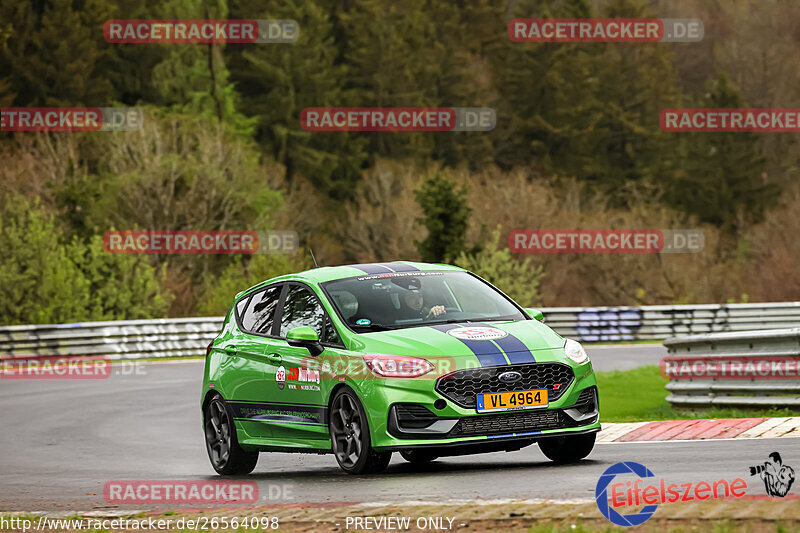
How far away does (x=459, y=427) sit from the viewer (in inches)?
412

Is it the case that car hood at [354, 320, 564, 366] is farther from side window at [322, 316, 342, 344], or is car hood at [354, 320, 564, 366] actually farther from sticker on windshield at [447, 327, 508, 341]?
side window at [322, 316, 342, 344]

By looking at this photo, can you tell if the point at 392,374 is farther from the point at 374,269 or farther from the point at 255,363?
the point at 255,363

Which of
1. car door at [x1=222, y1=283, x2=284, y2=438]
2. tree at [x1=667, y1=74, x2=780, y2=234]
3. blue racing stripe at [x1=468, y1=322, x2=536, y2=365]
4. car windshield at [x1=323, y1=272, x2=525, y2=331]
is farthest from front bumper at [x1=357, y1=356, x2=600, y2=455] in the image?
tree at [x1=667, y1=74, x2=780, y2=234]

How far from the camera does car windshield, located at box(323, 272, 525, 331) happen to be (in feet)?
37.5

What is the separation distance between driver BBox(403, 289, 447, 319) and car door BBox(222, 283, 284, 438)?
1213 mm

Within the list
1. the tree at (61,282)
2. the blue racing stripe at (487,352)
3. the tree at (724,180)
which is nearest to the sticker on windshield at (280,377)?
the blue racing stripe at (487,352)

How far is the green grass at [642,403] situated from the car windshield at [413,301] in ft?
13.1

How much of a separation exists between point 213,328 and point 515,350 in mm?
23104

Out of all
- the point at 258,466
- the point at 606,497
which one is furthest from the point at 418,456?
the point at 606,497

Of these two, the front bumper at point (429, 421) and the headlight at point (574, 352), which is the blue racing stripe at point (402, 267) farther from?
the front bumper at point (429, 421)

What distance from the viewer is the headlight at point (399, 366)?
10508 mm

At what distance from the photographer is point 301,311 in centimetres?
1199

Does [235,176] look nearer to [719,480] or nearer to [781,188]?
[781,188]

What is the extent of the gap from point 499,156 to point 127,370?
217 feet
